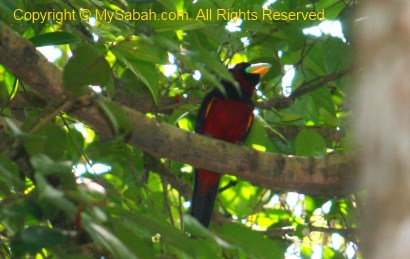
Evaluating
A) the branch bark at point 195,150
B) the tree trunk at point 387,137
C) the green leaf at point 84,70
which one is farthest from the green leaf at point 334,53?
the tree trunk at point 387,137

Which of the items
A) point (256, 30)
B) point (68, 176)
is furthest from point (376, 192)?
point (256, 30)

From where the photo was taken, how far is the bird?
434 cm

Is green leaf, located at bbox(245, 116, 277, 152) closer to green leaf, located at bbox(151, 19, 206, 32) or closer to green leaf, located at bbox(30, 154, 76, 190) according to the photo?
green leaf, located at bbox(151, 19, 206, 32)

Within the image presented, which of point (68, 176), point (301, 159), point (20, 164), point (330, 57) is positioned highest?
point (330, 57)

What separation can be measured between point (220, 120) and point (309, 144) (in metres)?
1.36

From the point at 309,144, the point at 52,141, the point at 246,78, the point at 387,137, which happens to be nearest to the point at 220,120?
the point at 246,78

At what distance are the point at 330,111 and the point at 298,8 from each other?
2.34 feet

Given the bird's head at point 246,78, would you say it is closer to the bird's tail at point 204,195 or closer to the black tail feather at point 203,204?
the bird's tail at point 204,195

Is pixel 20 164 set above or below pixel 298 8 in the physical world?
below

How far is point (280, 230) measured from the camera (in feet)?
14.8

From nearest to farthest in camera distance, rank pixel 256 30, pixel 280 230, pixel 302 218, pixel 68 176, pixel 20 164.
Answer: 1. pixel 68 176
2. pixel 20 164
3. pixel 256 30
4. pixel 280 230
5. pixel 302 218

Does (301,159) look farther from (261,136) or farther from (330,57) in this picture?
(261,136)

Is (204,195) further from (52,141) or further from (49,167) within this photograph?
(49,167)

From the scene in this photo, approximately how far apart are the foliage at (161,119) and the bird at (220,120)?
0.11 m
